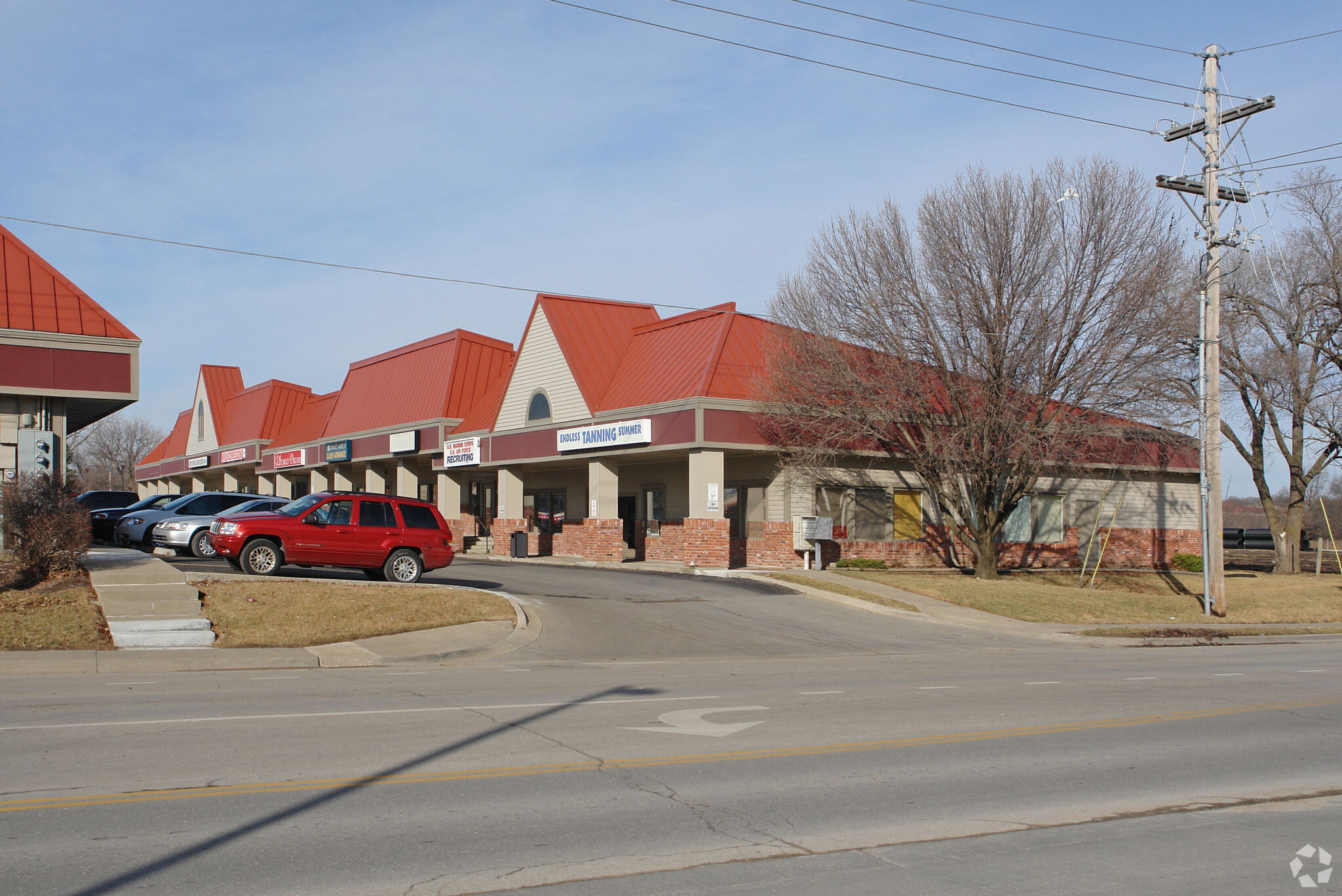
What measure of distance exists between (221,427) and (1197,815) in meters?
64.0

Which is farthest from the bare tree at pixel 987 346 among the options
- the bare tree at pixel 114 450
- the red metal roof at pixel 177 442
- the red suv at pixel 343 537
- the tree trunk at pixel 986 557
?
the bare tree at pixel 114 450

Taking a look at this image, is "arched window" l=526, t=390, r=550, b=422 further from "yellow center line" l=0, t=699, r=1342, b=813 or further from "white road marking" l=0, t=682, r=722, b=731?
"yellow center line" l=0, t=699, r=1342, b=813

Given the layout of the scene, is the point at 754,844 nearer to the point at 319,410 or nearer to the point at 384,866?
the point at 384,866

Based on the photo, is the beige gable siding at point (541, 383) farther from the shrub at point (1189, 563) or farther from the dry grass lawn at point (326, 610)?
the shrub at point (1189, 563)

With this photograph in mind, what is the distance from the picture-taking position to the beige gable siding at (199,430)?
63.3m

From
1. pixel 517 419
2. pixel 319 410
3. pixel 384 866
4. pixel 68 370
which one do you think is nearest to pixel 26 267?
pixel 68 370

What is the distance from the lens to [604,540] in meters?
32.6

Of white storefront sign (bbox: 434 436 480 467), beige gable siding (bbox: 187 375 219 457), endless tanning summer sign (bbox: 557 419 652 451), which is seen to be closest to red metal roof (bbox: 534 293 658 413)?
endless tanning summer sign (bbox: 557 419 652 451)

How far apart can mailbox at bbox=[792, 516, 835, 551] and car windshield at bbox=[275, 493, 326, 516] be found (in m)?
13.4

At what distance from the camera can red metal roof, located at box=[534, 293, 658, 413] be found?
112ft

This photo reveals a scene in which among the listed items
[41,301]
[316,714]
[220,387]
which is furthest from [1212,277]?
[220,387]

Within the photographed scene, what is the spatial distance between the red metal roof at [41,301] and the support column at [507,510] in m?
16.7

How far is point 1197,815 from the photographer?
284 inches

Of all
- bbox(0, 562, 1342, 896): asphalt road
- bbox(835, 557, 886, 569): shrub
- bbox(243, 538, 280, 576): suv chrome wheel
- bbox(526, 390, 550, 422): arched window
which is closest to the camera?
bbox(0, 562, 1342, 896): asphalt road
